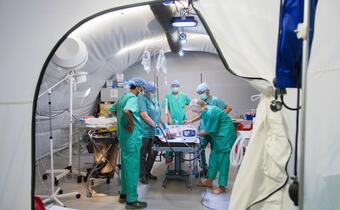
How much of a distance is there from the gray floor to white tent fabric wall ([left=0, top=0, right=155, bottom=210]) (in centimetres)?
126

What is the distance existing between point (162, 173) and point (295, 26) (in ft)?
12.3

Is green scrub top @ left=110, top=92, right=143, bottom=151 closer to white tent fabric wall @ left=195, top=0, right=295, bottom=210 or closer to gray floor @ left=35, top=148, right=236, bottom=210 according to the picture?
gray floor @ left=35, top=148, right=236, bottom=210

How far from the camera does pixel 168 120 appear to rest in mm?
5090

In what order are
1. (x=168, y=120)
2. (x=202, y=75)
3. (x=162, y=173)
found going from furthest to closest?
(x=202, y=75) → (x=168, y=120) → (x=162, y=173)

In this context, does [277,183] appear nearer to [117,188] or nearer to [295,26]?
[295,26]

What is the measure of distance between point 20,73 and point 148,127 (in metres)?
2.16

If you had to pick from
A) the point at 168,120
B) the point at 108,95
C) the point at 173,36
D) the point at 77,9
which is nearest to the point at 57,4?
the point at 77,9

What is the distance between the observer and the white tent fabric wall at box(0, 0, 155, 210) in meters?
1.87

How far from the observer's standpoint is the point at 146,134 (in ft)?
12.8

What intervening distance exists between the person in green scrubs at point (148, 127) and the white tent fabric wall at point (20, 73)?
5.81 ft

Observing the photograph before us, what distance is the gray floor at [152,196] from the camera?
3.14 m

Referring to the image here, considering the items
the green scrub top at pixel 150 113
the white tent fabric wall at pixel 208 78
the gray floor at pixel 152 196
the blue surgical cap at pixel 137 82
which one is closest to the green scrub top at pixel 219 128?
the gray floor at pixel 152 196

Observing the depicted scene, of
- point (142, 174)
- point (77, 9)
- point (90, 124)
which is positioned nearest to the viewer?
point (77, 9)

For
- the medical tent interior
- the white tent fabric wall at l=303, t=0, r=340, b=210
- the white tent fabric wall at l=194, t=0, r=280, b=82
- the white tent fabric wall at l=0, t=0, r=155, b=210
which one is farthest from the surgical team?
the white tent fabric wall at l=303, t=0, r=340, b=210
